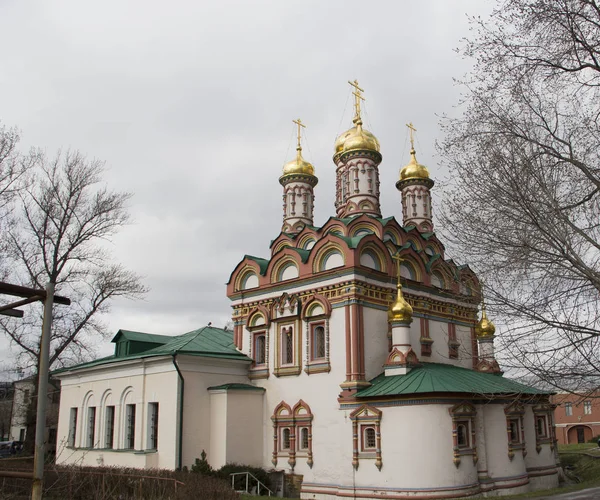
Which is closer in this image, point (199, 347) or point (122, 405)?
point (199, 347)

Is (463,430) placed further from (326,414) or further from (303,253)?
(303,253)

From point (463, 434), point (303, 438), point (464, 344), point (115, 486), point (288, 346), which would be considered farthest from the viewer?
point (464, 344)

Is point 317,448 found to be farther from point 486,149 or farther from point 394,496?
point 486,149

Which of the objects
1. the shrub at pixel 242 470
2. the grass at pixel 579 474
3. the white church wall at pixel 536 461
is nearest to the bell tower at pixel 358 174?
the white church wall at pixel 536 461

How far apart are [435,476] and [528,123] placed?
931 centimetres

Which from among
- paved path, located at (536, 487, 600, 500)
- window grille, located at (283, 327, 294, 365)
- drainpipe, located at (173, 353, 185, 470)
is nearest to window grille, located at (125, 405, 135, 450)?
drainpipe, located at (173, 353, 185, 470)

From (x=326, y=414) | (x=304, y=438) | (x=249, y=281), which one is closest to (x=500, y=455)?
(x=326, y=414)

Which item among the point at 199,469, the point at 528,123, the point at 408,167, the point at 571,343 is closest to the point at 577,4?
the point at 528,123

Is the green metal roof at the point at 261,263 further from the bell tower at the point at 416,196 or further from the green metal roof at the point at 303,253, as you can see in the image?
the bell tower at the point at 416,196

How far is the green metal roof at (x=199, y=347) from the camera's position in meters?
19.1

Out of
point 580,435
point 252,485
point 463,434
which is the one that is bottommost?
point 580,435

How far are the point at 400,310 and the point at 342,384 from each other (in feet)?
8.73

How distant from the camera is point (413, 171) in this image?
955 inches

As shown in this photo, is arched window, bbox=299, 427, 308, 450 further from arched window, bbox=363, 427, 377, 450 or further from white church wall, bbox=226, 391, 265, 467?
arched window, bbox=363, 427, 377, 450
